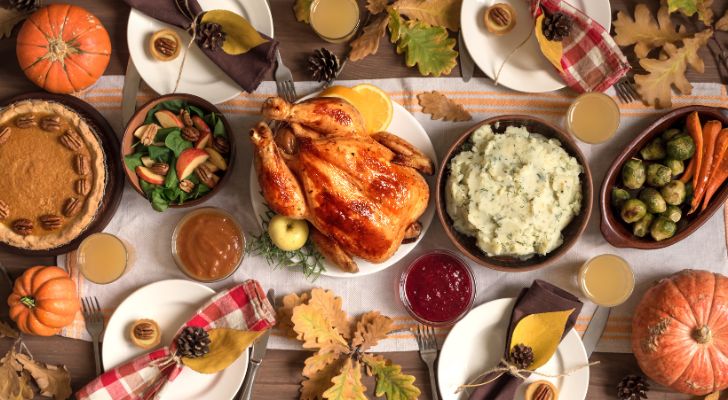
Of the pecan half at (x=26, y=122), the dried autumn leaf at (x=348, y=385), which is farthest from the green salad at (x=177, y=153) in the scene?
the dried autumn leaf at (x=348, y=385)

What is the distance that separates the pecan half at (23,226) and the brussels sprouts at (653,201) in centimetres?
291

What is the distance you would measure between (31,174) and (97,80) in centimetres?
57

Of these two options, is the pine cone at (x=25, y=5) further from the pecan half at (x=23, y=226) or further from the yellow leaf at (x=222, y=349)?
the yellow leaf at (x=222, y=349)

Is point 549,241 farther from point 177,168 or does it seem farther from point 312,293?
point 177,168

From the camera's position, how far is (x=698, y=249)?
3.02 metres

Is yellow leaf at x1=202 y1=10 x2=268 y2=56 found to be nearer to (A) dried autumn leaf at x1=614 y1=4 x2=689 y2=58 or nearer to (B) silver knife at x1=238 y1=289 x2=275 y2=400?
(B) silver knife at x1=238 y1=289 x2=275 y2=400

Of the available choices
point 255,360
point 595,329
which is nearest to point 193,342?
point 255,360

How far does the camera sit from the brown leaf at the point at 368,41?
3.01 metres

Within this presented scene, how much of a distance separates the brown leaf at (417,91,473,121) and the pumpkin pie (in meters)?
1.58

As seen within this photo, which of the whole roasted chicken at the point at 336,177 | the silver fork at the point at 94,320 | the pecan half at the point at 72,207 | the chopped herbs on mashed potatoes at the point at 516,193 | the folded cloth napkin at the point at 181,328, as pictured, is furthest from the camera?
the silver fork at the point at 94,320

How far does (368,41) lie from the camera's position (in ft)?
9.89

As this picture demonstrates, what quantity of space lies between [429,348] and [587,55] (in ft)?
5.31

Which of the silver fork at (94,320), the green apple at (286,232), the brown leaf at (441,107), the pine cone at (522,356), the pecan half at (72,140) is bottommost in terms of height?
the silver fork at (94,320)

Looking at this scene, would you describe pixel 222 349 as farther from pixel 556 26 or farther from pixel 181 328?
pixel 556 26
